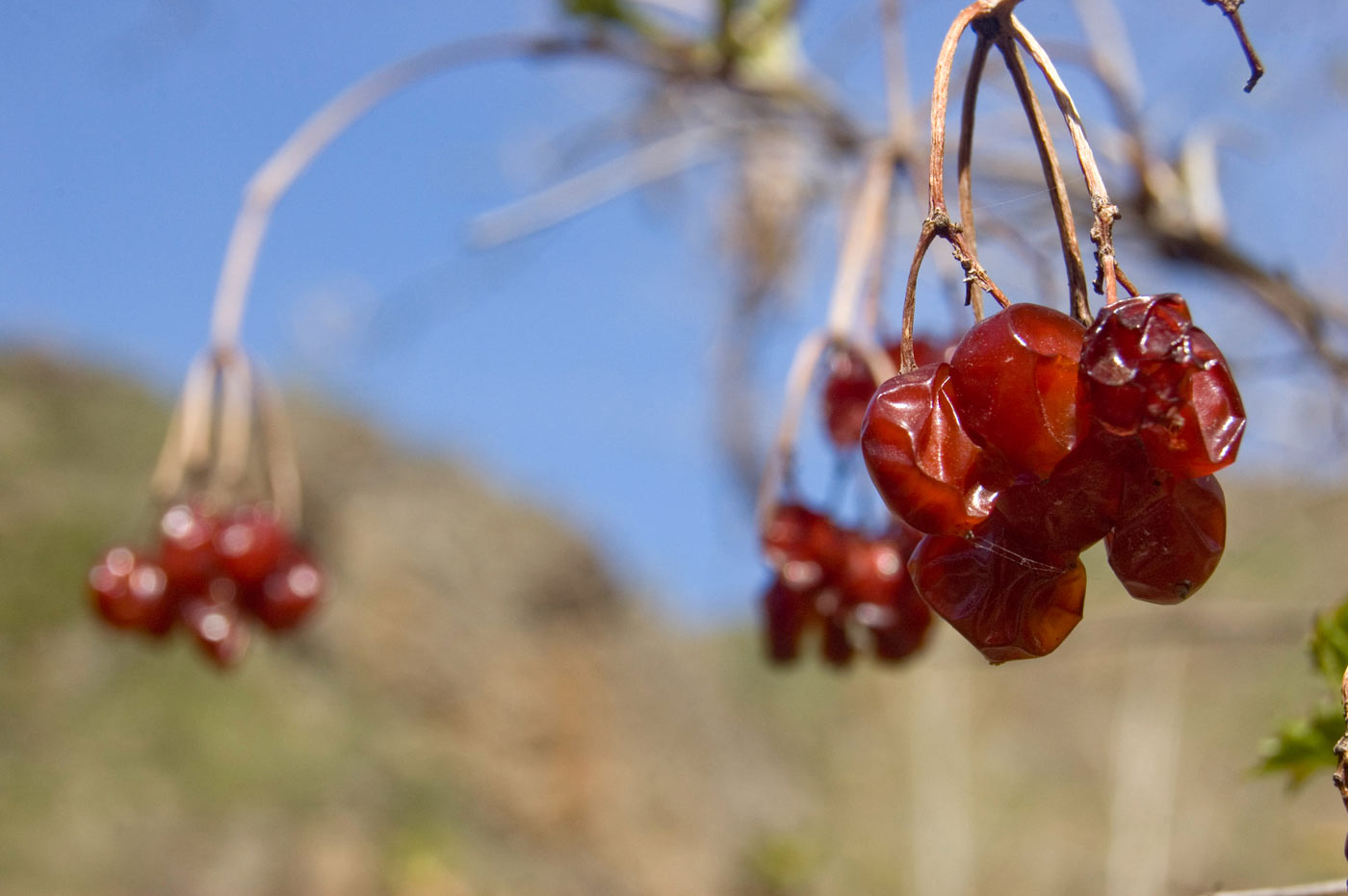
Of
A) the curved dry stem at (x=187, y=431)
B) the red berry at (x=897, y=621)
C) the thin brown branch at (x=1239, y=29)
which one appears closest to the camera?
the thin brown branch at (x=1239, y=29)

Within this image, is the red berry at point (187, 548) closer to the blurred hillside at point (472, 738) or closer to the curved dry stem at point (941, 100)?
the curved dry stem at point (941, 100)

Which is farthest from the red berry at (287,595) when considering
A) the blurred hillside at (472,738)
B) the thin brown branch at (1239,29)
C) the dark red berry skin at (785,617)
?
the blurred hillside at (472,738)

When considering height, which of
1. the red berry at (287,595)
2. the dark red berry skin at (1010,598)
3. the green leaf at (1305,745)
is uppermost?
the dark red berry skin at (1010,598)

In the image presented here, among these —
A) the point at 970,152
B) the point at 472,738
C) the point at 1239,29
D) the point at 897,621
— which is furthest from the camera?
the point at 472,738

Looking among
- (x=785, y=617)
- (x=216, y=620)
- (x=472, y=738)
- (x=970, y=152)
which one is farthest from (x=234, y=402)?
(x=472, y=738)

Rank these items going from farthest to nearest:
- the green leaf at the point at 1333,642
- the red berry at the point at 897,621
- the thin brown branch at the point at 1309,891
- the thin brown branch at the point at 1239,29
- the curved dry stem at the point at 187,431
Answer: the curved dry stem at the point at 187,431 < the red berry at the point at 897,621 < the green leaf at the point at 1333,642 < the thin brown branch at the point at 1309,891 < the thin brown branch at the point at 1239,29

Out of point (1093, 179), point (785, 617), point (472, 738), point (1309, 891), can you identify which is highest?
point (1093, 179)

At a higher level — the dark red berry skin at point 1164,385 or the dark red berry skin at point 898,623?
the dark red berry skin at point 1164,385

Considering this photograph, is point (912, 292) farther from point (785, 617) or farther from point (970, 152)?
point (785, 617)
